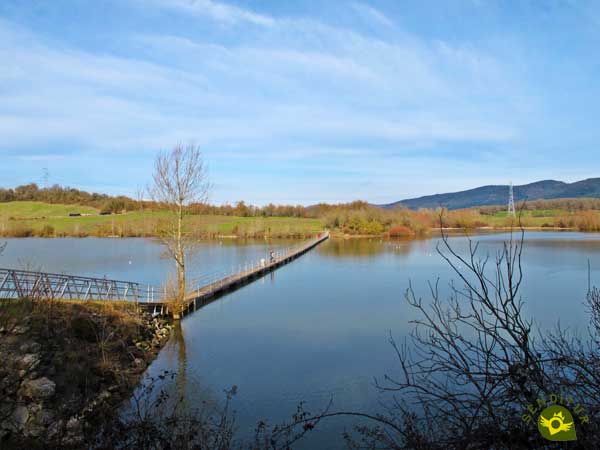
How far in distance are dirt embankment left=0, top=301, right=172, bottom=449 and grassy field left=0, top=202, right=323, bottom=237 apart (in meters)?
54.7

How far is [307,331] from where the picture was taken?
640 inches

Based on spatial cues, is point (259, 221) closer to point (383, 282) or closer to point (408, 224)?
A: point (408, 224)

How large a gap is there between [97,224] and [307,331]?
70.9 metres

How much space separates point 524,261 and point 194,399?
1287 inches

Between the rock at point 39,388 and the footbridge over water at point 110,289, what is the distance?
355 cm

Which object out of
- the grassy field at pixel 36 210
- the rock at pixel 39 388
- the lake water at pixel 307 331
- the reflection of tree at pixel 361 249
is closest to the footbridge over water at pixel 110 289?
the lake water at pixel 307 331

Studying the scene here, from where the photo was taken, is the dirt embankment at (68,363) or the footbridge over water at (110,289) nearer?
the dirt embankment at (68,363)

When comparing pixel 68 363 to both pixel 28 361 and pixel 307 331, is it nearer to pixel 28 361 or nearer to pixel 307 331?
pixel 28 361

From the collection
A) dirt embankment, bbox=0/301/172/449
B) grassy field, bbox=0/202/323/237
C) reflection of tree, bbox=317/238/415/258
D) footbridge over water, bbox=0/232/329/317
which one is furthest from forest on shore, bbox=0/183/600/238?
dirt embankment, bbox=0/301/172/449

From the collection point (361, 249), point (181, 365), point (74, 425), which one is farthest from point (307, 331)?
point (361, 249)

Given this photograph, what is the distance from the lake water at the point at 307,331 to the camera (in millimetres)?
10477

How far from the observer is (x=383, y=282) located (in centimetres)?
2731

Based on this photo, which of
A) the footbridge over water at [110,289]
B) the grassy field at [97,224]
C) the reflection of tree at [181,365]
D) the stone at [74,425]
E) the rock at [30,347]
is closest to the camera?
the stone at [74,425]

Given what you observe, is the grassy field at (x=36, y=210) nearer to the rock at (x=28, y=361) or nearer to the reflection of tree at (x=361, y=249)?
the reflection of tree at (x=361, y=249)
